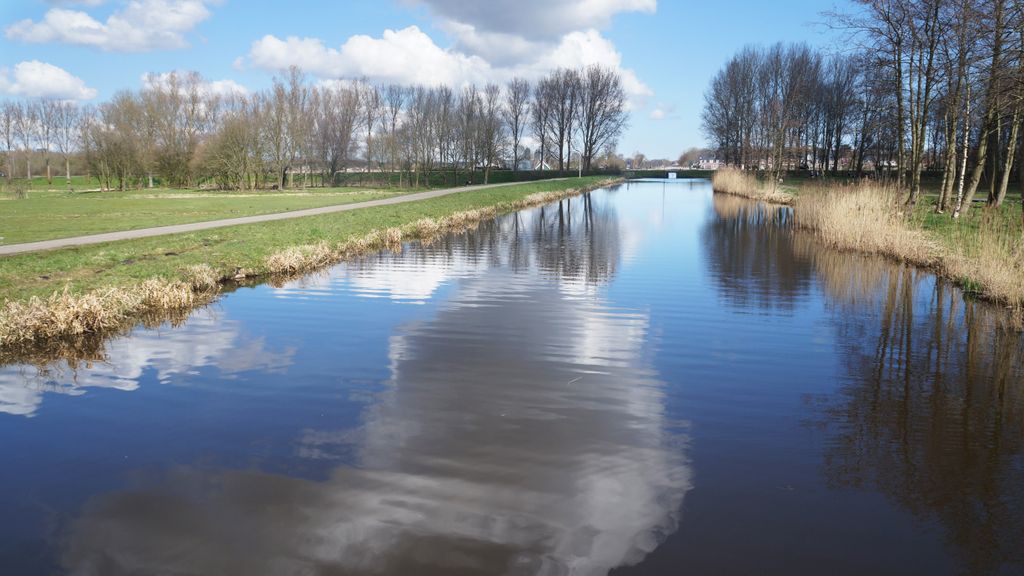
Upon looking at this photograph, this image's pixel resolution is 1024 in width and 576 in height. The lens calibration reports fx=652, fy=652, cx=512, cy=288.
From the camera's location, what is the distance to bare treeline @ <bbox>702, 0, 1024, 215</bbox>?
53.3ft

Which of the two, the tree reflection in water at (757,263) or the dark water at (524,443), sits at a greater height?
the tree reflection in water at (757,263)

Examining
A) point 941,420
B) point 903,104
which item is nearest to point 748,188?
point 903,104

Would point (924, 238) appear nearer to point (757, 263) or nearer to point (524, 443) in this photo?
point (757, 263)

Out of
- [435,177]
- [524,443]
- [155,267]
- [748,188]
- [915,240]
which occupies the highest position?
[435,177]

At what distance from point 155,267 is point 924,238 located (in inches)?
692

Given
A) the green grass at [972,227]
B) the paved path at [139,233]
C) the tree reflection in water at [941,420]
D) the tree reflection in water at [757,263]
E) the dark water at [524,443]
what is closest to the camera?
the dark water at [524,443]

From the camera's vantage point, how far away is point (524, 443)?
5.50 m

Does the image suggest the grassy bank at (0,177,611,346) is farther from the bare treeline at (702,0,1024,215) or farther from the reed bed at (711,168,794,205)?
the reed bed at (711,168,794,205)

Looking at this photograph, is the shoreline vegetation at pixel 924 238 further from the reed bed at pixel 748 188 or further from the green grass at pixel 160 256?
the green grass at pixel 160 256

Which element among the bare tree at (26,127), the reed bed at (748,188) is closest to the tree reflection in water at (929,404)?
the reed bed at (748,188)

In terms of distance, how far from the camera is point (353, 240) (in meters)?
18.0

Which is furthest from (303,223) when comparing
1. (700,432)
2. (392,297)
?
(700,432)

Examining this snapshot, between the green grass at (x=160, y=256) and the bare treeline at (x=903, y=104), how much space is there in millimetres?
15349

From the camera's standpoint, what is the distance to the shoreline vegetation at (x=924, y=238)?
10.9 m
